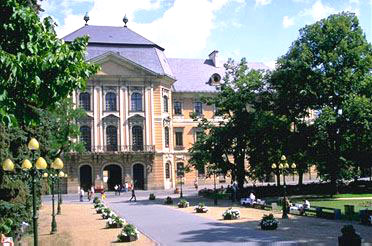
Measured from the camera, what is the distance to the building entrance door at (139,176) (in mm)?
60625

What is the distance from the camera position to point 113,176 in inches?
2388

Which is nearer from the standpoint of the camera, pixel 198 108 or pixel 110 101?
pixel 110 101

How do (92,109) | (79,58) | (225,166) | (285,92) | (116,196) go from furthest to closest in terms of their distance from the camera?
A: (92,109), (116,196), (225,166), (285,92), (79,58)

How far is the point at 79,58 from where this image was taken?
11.2 meters

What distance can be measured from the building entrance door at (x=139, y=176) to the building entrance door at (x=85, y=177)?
18.1 feet

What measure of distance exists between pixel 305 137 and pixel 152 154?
2326 centimetres

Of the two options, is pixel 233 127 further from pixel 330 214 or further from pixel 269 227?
pixel 269 227

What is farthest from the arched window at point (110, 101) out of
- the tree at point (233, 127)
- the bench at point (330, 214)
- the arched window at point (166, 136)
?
the bench at point (330, 214)

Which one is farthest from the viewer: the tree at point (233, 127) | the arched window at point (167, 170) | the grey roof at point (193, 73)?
the grey roof at point (193, 73)

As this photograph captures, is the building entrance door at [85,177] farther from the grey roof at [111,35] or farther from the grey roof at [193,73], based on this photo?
the grey roof at [193,73]

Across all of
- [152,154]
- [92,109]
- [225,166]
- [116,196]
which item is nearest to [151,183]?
[152,154]

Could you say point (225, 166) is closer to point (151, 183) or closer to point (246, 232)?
point (151, 183)

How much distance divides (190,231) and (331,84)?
22317 mm

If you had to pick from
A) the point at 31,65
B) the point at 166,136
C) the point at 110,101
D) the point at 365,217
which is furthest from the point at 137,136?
the point at 31,65
